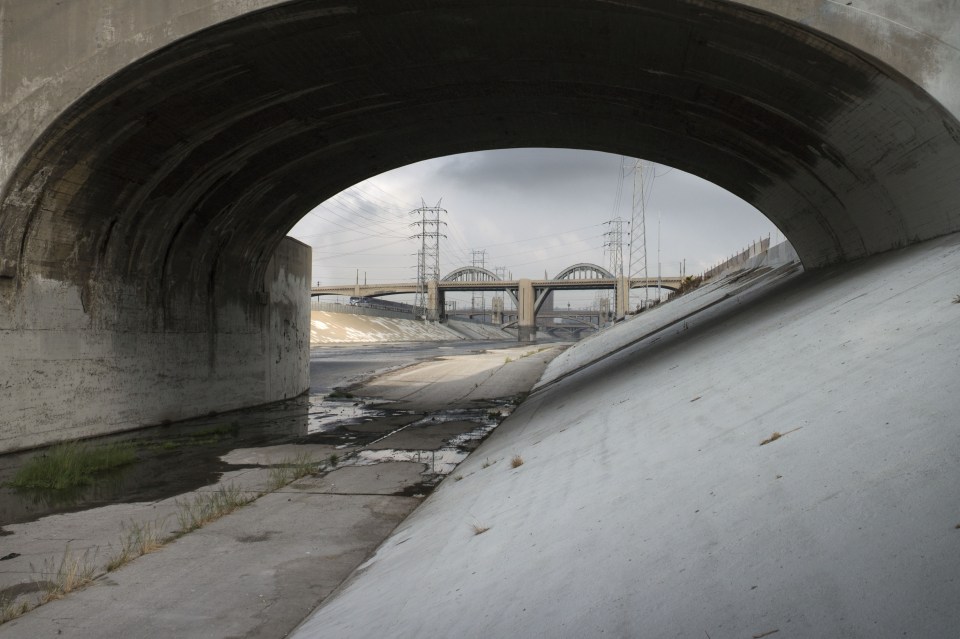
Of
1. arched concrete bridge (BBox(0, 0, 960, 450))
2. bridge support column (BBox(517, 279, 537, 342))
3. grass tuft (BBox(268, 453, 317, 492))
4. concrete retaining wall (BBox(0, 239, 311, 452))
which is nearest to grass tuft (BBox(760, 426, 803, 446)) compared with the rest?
arched concrete bridge (BBox(0, 0, 960, 450))

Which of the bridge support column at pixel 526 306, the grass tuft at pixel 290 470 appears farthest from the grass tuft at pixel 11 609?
the bridge support column at pixel 526 306

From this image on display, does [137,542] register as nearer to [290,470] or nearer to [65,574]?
[65,574]

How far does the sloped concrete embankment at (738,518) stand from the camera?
111 inches

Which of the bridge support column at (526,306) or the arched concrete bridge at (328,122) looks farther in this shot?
the bridge support column at (526,306)

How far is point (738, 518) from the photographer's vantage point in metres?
3.66

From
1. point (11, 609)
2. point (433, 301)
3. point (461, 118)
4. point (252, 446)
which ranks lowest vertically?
point (252, 446)

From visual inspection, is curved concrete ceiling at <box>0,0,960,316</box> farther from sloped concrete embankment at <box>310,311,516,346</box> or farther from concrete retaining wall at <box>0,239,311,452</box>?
sloped concrete embankment at <box>310,311,516,346</box>

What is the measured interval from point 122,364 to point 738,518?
15.0 meters

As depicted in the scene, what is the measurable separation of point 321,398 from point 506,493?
57.7 feet

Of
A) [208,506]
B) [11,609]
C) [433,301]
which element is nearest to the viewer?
[11,609]

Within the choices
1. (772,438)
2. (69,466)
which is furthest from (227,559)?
(69,466)

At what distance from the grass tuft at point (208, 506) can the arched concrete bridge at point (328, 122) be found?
5.94m

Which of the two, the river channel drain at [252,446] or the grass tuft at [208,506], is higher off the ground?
the grass tuft at [208,506]

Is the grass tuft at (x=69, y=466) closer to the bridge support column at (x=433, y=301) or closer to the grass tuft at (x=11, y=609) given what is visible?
the grass tuft at (x=11, y=609)
